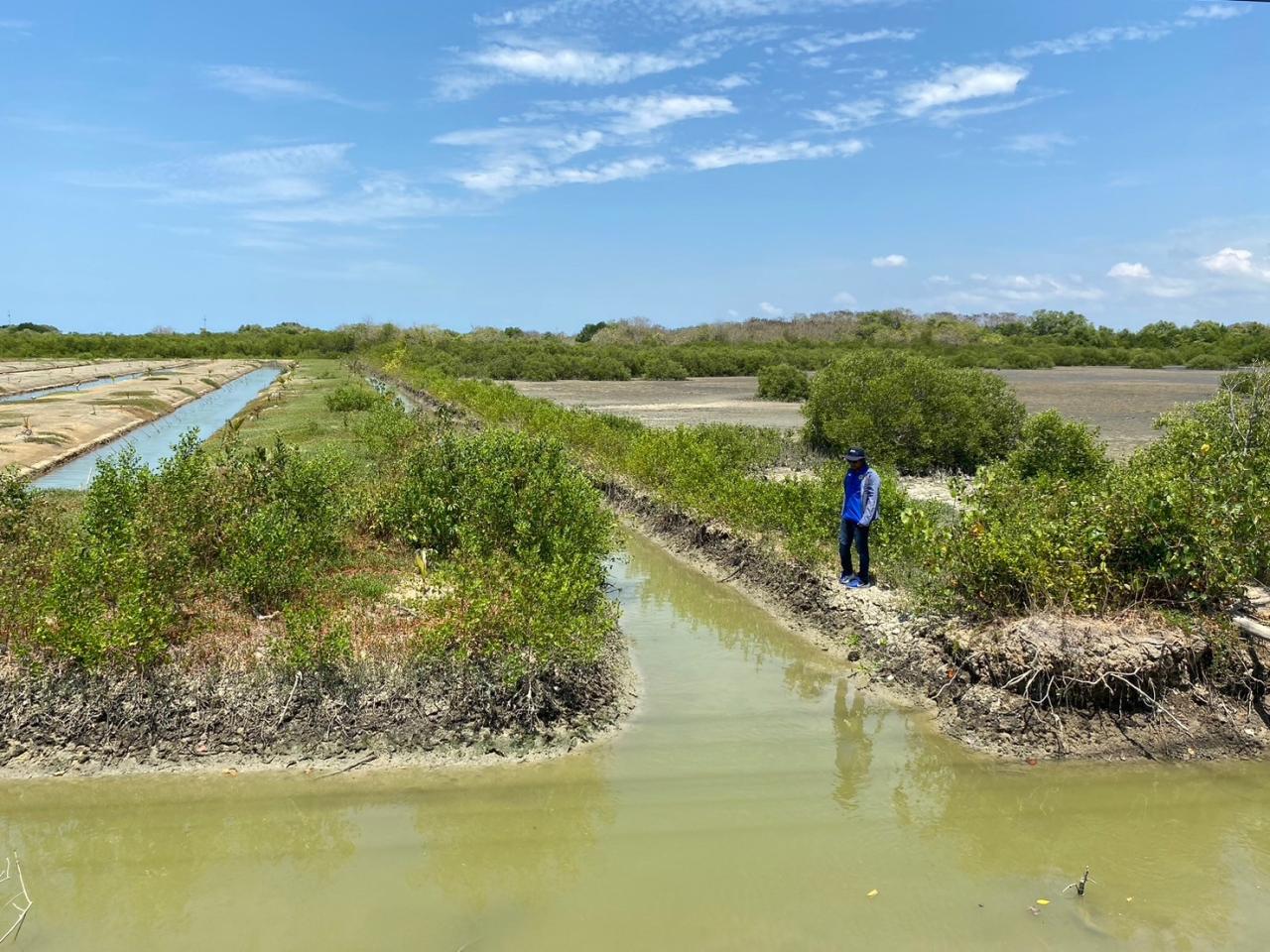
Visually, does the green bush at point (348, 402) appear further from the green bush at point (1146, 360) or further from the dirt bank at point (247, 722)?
the green bush at point (1146, 360)

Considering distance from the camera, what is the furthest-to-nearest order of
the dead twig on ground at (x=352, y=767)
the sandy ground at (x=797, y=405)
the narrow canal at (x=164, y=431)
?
the sandy ground at (x=797, y=405), the narrow canal at (x=164, y=431), the dead twig on ground at (x=352, y=767)

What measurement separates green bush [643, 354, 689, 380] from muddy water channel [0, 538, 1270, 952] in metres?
57.2

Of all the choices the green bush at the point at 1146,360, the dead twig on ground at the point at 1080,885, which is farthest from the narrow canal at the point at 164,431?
the green bush at the point at 1146,360

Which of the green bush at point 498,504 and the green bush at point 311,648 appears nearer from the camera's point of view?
the green bush at point 311,648

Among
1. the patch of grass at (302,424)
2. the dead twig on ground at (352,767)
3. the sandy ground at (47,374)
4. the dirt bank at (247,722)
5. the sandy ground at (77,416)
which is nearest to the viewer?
the dead twig on ground at (352,767)

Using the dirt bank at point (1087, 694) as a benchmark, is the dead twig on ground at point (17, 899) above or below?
below

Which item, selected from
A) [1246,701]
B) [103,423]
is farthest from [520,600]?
[103,423]

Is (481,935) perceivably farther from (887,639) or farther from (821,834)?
(887,639)

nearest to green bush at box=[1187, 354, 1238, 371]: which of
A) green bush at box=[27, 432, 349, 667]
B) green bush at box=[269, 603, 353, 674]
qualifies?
green bush at box=[27, 432, 349, 667]

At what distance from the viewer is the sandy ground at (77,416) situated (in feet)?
72.2

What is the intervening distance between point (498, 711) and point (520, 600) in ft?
3.02

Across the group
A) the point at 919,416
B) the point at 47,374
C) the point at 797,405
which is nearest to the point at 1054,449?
the point at 919,416

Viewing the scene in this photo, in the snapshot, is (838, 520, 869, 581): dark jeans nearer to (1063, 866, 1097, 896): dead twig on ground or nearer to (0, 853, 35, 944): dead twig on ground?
(1063, 866, 1097, 896): dead twig on ground

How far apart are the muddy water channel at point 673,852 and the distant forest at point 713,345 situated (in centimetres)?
4645
